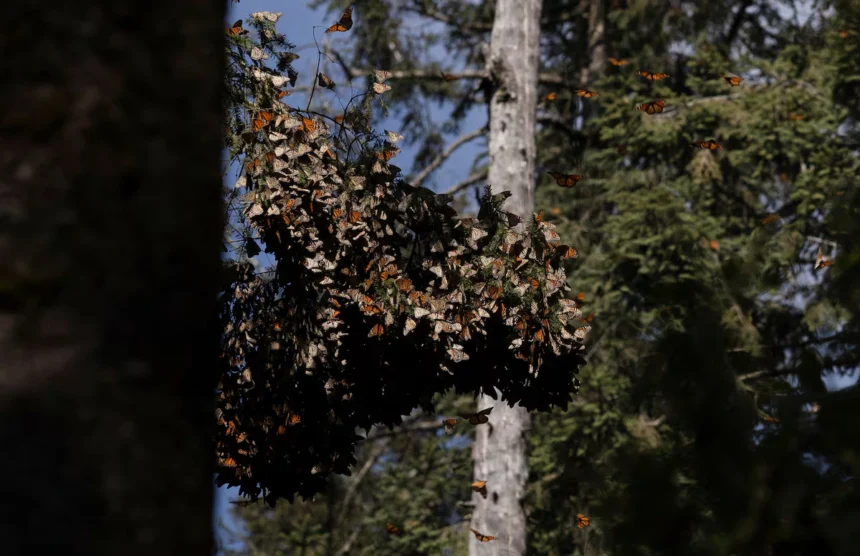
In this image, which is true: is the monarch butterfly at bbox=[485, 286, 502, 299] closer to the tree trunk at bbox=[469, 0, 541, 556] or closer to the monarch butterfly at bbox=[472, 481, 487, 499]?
the tree trunk at bbox=[469, 0, 541, 556]

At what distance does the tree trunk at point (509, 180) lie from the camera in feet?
27.1

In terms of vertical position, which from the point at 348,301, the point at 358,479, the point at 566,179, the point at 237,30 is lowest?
the point at 348,301

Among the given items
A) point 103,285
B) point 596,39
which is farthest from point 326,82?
point 596,39

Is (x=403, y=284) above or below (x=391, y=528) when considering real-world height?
below

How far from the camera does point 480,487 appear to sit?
8.14m

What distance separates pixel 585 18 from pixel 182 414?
46.4 ft

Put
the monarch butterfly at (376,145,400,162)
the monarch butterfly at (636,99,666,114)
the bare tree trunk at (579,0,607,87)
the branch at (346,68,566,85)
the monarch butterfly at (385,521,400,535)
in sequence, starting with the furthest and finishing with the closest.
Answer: the bare tree trunk at (579,0,607,87) < the monarch butterfly at (385,521,400,535) < the branch at (346,68,566,85) < the monarch butterfly at (636,99,666,114) < the monarch butterfly at (376,145,400,162)

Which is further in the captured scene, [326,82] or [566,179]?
[566,179]

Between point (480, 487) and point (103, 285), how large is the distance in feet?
22.4

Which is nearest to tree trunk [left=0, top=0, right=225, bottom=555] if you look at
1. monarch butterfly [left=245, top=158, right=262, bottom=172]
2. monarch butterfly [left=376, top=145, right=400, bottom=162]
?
monarch butterfly [left=245, top=158, right=262, bottom=172]

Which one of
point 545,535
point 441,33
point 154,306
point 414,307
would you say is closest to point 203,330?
point 154,306

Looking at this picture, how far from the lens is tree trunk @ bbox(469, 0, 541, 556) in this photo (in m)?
8.27

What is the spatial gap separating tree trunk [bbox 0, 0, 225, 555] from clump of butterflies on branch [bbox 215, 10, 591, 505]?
8.65 ft

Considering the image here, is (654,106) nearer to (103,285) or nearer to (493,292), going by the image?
(493,292)
